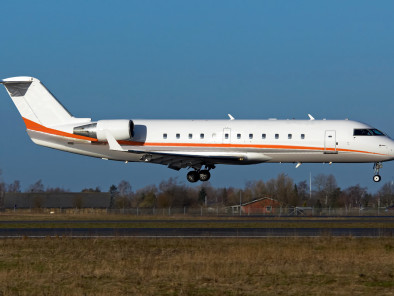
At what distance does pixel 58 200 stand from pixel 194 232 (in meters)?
45.4

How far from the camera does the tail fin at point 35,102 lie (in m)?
39.3

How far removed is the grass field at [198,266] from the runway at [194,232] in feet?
7.68

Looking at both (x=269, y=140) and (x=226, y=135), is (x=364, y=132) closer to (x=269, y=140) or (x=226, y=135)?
(x=269, y=140)

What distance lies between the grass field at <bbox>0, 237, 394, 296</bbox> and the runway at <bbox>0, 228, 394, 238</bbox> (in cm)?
234

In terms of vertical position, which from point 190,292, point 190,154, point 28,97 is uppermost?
point 28,97

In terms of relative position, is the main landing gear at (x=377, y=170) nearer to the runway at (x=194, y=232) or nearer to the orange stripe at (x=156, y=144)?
the orange stripe at (x=156, y=144)

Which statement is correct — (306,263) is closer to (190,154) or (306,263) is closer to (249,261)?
(249,261)

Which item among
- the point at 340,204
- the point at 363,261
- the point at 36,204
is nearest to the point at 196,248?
the point at 363,261

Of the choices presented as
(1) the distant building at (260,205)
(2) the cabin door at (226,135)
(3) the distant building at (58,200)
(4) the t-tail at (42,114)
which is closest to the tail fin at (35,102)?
(4) the t-tail at (42,114)

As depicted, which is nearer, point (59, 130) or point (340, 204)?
point (59, 130)

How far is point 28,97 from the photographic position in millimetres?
39719

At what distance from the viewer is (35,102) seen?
39656 mm

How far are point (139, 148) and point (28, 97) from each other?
7.68 m

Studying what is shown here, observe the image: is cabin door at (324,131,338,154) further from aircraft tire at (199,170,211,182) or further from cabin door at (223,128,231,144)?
aircraft tire at (199,170,211,182)
